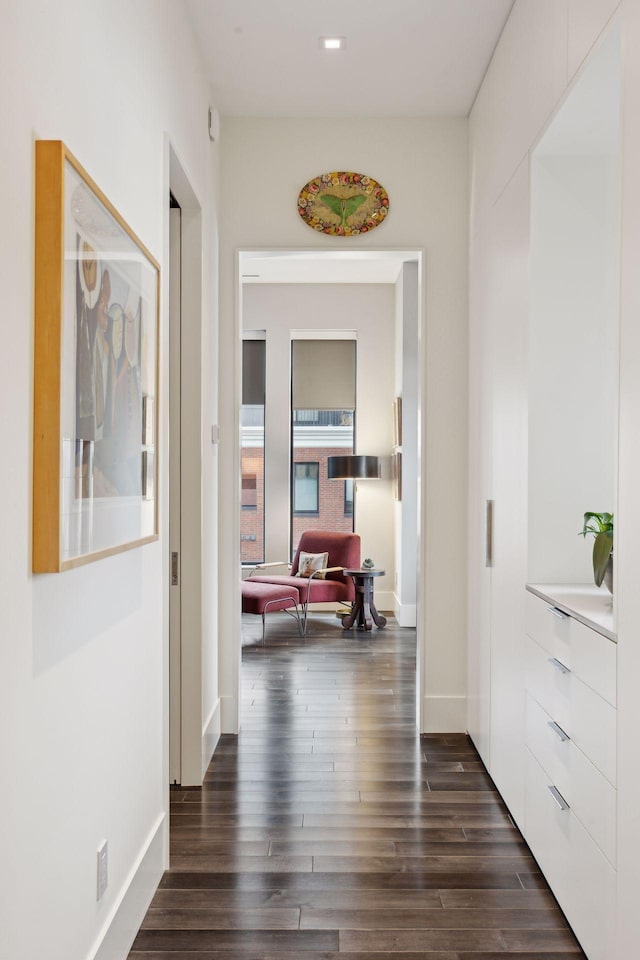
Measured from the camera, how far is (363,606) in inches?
267

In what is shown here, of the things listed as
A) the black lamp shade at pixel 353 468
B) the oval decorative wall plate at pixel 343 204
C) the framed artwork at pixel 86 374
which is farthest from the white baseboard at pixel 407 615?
the framed artwork at pixel 86 374

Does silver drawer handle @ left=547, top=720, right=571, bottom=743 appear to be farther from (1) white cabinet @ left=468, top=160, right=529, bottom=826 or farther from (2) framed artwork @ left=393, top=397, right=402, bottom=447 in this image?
(2) framed artwork @ left=393, top=397, right=402, bottom=447

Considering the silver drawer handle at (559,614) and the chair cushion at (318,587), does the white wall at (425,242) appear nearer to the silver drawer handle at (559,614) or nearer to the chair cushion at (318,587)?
the silver drawer handle at (559,614)

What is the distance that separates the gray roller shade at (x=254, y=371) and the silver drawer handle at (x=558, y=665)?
585 cm

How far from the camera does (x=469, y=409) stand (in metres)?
3.95

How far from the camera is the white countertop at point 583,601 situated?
2.04m

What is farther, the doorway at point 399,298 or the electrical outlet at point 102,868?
the doorway at point 399,298

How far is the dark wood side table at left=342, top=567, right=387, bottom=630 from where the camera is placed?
22.1ft

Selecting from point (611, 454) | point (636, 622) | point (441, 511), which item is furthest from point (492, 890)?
point (441, 511)

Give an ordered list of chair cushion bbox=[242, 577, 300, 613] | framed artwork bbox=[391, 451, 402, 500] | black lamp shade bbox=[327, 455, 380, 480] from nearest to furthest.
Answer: chair cushion bbox=[242, 577, 300, 613] → framed artwork bbox=[391, 451, 402, 500] → black lamp shade bbox=[327, 455, 380, 480]

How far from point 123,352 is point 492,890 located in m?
1.93

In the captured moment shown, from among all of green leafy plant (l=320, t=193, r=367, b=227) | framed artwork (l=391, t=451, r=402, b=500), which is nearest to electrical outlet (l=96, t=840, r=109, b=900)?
green leafy plant (l=320, t=193, r=367, b=227)

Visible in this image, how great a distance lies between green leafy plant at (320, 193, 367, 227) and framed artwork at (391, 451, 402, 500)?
3.21 metres

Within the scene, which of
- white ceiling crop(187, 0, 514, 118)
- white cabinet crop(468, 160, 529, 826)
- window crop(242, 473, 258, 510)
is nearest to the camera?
white cabinet crop(468, 160, 529, 826)
